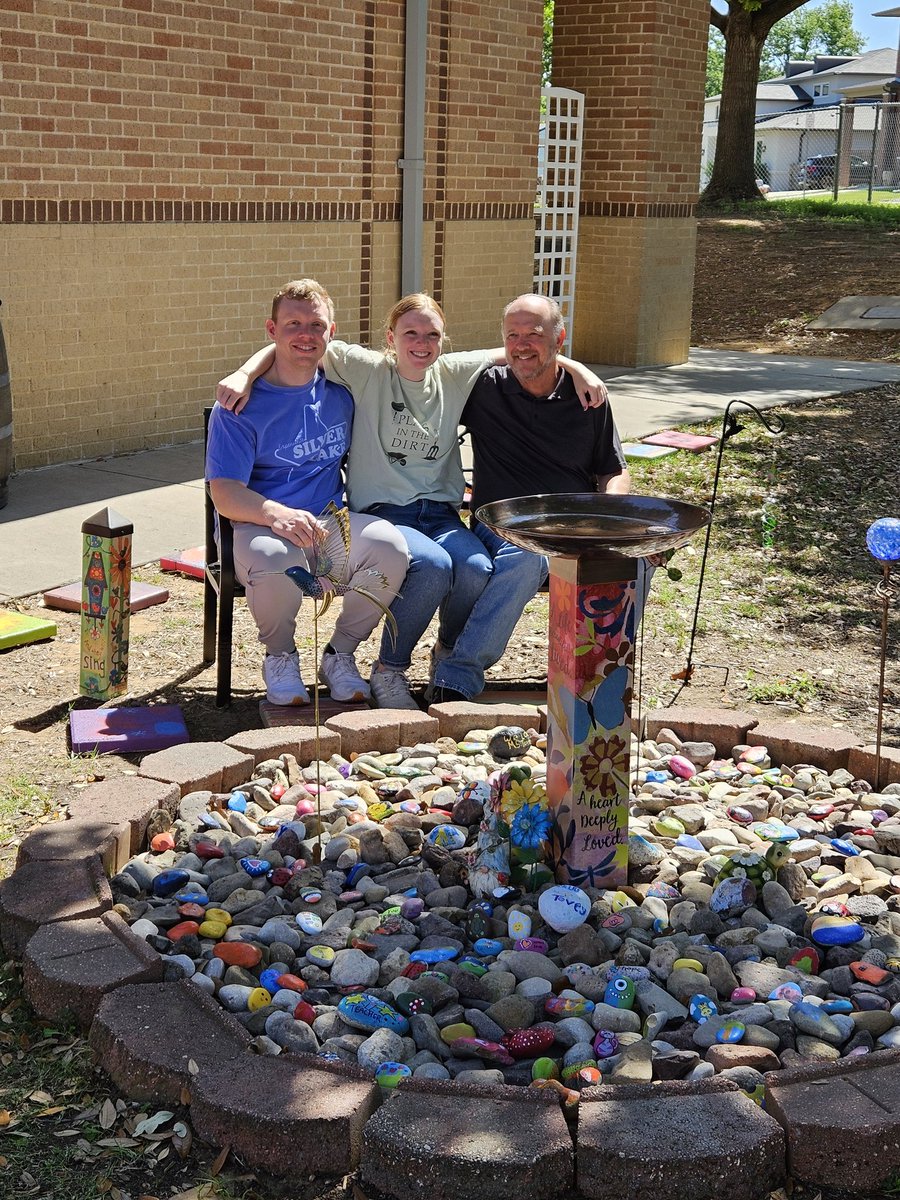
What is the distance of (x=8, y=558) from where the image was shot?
6.36 m

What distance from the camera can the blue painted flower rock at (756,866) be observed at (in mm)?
3408

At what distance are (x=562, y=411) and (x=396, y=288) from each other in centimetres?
634

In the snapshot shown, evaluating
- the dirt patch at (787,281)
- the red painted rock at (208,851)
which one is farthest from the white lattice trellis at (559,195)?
the red painted rock at (208,851)

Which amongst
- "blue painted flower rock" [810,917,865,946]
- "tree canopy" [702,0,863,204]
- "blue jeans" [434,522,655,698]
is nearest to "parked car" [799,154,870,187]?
"tree canopy" [702,0,863,204]

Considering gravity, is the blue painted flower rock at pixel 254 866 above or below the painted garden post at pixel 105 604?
below

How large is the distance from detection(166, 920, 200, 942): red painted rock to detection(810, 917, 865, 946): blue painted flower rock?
1421 millimetres

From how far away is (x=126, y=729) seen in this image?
4.54 m

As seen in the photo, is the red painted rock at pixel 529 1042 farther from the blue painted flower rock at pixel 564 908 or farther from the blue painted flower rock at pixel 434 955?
the blue painted flower rock at pixel 564 908

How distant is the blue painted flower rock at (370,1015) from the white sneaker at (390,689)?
6.01 feet

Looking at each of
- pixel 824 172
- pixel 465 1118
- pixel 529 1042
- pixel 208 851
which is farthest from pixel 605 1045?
pixel 824 172

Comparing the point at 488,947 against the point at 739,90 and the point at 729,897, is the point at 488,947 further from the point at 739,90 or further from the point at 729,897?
the point at 739,90

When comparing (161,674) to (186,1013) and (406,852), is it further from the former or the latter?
(186,1013)

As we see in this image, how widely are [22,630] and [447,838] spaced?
7.91ft

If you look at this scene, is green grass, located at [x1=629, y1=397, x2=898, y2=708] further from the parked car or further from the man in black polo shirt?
the parked car
